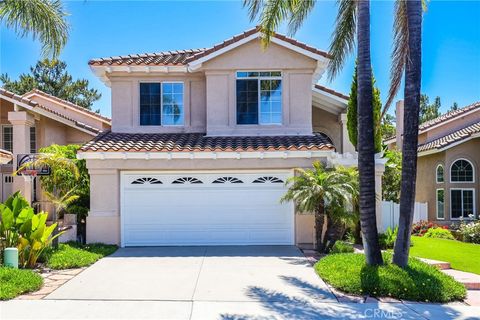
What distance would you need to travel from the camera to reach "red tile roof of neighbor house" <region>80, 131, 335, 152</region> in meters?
13.2

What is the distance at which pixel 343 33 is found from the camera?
11117 millimetres

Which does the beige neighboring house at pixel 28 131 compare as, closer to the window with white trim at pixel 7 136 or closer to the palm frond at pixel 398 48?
the window with white trim at pixel 7 136

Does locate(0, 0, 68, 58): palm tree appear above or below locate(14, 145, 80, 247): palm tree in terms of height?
above

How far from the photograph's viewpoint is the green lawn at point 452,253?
35.5ft

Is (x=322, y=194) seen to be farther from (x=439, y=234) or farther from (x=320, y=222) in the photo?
(x=439, y=234)

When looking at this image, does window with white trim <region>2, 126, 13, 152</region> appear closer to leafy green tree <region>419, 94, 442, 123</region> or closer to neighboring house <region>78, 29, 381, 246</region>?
neighboring house <region>78, 29, 381, 246</region>

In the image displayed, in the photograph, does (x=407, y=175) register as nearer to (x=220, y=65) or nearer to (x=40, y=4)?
(x=220, y=65)

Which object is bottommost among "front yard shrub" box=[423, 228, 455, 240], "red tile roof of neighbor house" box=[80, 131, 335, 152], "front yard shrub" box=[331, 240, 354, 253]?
"front yard shrub" box=[423, 228, 455, 240]

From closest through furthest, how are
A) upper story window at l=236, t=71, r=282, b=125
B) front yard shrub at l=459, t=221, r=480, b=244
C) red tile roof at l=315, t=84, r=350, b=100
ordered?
upper story window at l=236, t=71, r=282, b=125 → front yard shrub at l=459, t=221, r=480, b=244 → red tile roof at l=315, t=84, r=350, b=100

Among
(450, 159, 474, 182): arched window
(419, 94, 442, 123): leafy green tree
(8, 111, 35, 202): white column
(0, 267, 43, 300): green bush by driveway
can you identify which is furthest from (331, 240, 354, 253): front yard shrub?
(419, 94, 442, 123): leafy green tree

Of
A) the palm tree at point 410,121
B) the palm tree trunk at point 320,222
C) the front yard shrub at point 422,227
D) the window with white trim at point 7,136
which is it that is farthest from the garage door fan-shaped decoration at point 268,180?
the window with white trim at point 7,136

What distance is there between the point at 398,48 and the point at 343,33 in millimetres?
1713

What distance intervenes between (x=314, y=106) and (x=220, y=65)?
487cm

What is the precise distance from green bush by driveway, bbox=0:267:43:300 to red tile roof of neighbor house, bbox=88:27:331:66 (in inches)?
345
